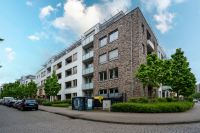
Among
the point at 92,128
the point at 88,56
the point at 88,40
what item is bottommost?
the point at 92,128

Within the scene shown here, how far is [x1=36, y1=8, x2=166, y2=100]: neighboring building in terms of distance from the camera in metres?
32.9

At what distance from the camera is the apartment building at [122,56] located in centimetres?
3259

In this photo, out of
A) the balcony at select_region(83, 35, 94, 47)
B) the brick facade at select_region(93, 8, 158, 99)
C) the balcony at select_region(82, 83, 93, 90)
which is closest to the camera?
the brick facade at select_region(93, 8, 158, 99)

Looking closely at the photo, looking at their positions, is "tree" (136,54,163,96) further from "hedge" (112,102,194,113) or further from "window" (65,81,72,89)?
"window" (65,81,72,89)

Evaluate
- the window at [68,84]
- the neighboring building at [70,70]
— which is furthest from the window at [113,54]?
the window at [68,84]

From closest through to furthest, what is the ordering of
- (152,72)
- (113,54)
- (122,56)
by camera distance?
(152,72) → (122,56) → (113,54)

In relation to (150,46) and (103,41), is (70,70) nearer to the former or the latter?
(103,41)

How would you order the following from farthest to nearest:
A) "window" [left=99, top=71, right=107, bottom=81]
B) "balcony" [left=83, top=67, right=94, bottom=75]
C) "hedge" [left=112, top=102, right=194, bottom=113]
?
"balcony" [left=83, top=67, right=94, bottom=75], "window" [left=99, top=71, right=107, bottom=81], "hedge" [left=112, top=102, right=194, bottom=113]

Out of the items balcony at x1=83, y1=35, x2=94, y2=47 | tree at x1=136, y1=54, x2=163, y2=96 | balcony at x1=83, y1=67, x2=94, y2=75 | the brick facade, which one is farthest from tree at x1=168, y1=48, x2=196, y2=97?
balcony at x1=83, y1=35, x2=94, y2=47

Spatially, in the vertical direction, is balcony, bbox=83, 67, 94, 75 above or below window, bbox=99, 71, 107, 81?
above

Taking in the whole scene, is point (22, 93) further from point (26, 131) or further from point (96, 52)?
point (26, 131)

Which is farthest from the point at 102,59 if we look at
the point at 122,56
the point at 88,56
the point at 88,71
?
the point at 122,56

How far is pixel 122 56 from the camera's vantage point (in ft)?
113

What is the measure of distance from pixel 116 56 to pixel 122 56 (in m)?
1.82
